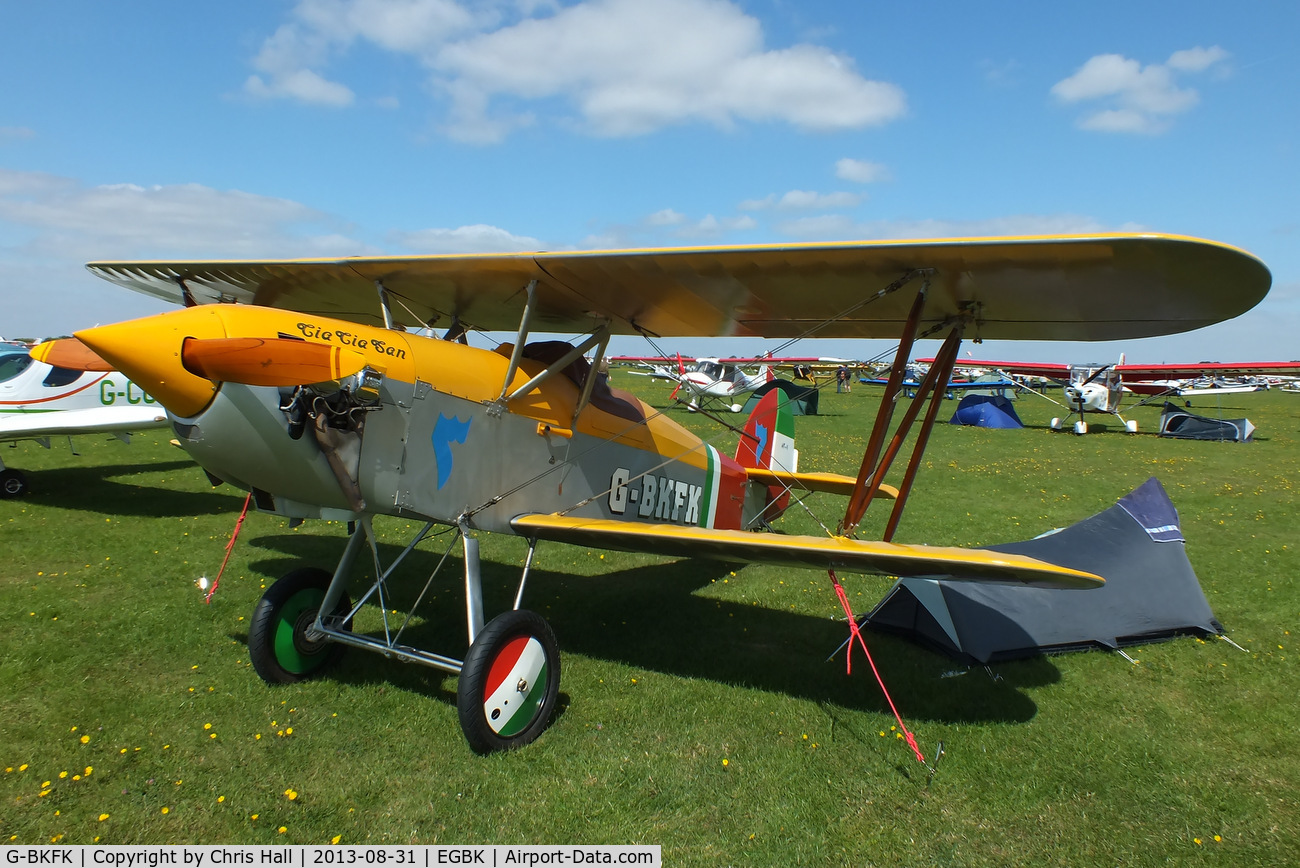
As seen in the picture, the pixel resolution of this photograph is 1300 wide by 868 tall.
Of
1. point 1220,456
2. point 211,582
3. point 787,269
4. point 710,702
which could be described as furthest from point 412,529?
point 1220,456

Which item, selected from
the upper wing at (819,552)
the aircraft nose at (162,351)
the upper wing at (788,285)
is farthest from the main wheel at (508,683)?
the upper wing at (788,285)

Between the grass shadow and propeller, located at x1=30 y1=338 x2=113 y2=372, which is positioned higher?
propeller, located at x1=30 y1=338 x2=113 y2=372

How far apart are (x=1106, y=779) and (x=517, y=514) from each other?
3.60 metres

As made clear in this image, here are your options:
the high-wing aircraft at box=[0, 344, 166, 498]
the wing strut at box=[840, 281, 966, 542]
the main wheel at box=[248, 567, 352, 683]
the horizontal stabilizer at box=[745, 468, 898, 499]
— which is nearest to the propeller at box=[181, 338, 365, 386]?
the main wheel at box=[248, 567, 352, 683]

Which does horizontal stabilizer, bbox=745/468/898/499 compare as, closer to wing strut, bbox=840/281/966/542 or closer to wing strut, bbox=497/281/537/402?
wing strut, bbox=840/281/966/542

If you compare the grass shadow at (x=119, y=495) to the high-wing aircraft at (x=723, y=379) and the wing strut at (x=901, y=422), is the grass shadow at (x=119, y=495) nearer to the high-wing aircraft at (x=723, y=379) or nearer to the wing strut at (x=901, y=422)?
the wing strut at (x=901, y=422)

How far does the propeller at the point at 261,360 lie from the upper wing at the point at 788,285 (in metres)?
1.27

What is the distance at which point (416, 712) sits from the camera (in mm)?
4098

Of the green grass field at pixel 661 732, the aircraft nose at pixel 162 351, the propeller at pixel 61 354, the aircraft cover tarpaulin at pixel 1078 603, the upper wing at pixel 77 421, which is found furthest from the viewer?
the upper wing at pixel 77 421

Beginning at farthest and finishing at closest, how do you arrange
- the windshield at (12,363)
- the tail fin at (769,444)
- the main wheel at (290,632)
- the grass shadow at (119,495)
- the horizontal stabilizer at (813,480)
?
the windshield at (12,363) < the grass shadow at (119,495) < the tail fin at (769,444) < the horizontal stabilizer at (813,480) < the main wheel at (290,632)

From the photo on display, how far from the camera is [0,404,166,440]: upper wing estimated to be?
1006 centimetres

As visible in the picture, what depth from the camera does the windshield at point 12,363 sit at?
1030cm

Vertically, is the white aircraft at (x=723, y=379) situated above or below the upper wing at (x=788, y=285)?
below

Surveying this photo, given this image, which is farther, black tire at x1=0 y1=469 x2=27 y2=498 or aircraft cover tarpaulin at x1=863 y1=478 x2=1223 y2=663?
black tire at x1=0 y1=469 x2=27 y2=498
